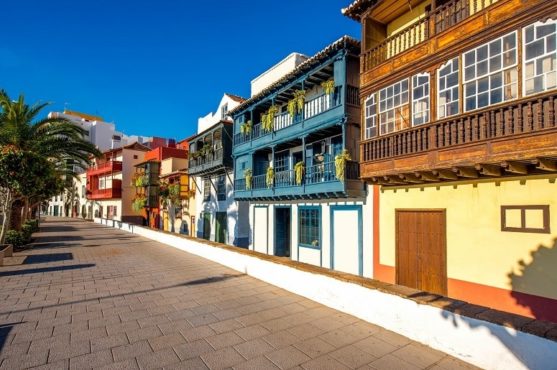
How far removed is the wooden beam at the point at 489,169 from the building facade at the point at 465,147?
0.14 ft

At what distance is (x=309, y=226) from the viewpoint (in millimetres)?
15047

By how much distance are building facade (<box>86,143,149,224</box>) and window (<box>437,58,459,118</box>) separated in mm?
38443

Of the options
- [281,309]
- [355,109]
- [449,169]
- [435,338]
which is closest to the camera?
[435,338]

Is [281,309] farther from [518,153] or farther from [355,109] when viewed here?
[355,109]

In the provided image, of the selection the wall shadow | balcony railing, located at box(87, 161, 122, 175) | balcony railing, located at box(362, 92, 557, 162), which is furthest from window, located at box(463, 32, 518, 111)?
balcony railing, located at box(87, 161, 122, 175)

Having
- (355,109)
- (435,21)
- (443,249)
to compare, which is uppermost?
(435,21)

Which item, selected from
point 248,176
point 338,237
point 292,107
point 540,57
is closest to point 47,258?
point 248,176

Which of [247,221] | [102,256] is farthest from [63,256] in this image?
[247,221]

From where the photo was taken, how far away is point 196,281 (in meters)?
9.34

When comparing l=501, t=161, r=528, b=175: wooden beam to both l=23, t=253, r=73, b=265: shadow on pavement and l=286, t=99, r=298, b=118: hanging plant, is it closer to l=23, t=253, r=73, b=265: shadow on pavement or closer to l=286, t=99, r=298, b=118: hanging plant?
l=286, t=99, r=298, b=118: hanging plant

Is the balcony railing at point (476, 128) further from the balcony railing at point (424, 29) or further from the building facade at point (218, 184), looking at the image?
the building facade at point (218, 184)

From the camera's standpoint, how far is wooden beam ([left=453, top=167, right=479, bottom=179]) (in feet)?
26.1

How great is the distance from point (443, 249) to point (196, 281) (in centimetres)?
730

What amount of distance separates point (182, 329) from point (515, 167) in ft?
25.3
